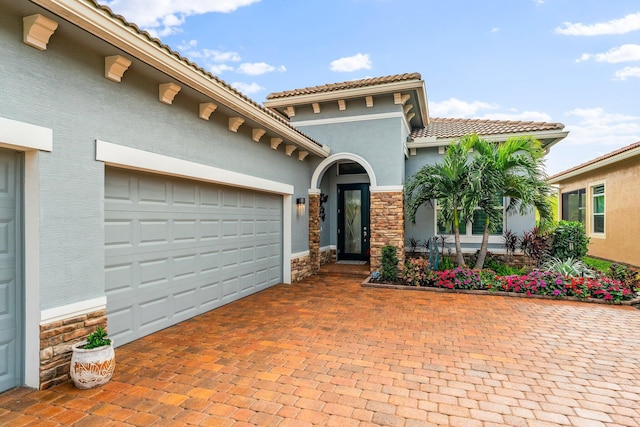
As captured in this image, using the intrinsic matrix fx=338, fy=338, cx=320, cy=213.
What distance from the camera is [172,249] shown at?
5355mm

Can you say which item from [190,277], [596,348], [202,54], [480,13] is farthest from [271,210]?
[202,54]

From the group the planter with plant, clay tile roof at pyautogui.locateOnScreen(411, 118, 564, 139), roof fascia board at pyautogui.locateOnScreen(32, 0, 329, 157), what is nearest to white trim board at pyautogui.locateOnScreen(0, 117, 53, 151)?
roof fascia board at pyautogui.locateOnScreen(32, 0, 329, 157)

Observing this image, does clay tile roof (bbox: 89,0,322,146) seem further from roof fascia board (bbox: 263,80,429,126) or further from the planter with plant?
roof fascia board (bbox: 263,80,429,126)

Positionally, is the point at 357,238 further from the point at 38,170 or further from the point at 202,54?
the point at 202,54

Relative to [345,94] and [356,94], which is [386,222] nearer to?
[356,94]

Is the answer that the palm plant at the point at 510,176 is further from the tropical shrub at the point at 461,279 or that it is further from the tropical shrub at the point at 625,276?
the tropical shrub at the point at 625,276

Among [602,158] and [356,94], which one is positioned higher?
[356,94]

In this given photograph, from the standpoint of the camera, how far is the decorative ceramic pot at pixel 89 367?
340 centimetres

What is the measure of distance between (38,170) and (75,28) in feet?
4.89

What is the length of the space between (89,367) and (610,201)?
52.1ft

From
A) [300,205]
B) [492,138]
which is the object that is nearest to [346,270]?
[300,205]

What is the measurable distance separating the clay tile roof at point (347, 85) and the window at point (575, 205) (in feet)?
37.2

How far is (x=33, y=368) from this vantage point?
3383 millimetres

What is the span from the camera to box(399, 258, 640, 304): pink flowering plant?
7.07 metres
